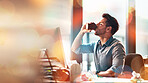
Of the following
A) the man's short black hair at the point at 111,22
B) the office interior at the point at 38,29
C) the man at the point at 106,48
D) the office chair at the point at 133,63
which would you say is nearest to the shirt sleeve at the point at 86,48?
the man at the point at 106,48

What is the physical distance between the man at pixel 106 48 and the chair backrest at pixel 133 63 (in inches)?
19.5

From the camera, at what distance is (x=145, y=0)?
A: 12.9ft

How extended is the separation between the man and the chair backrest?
0.49m

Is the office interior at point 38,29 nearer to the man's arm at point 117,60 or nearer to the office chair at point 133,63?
the man's arm at point 117,60

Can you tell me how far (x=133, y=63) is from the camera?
8.77 ft

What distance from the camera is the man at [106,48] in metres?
2.05

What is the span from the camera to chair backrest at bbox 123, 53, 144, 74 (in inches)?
102

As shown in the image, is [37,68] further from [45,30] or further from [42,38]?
[45,30]

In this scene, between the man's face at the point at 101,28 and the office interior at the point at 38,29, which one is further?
the man's face at the point at 101,28

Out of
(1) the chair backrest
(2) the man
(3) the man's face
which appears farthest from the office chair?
(3) the man's face

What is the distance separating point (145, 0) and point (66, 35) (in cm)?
234

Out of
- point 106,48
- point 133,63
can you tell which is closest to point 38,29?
point 106,48

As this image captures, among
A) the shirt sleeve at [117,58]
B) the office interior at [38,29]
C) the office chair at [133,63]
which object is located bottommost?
the office chair at [133,63]

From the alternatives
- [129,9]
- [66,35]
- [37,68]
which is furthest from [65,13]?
[129,9]
